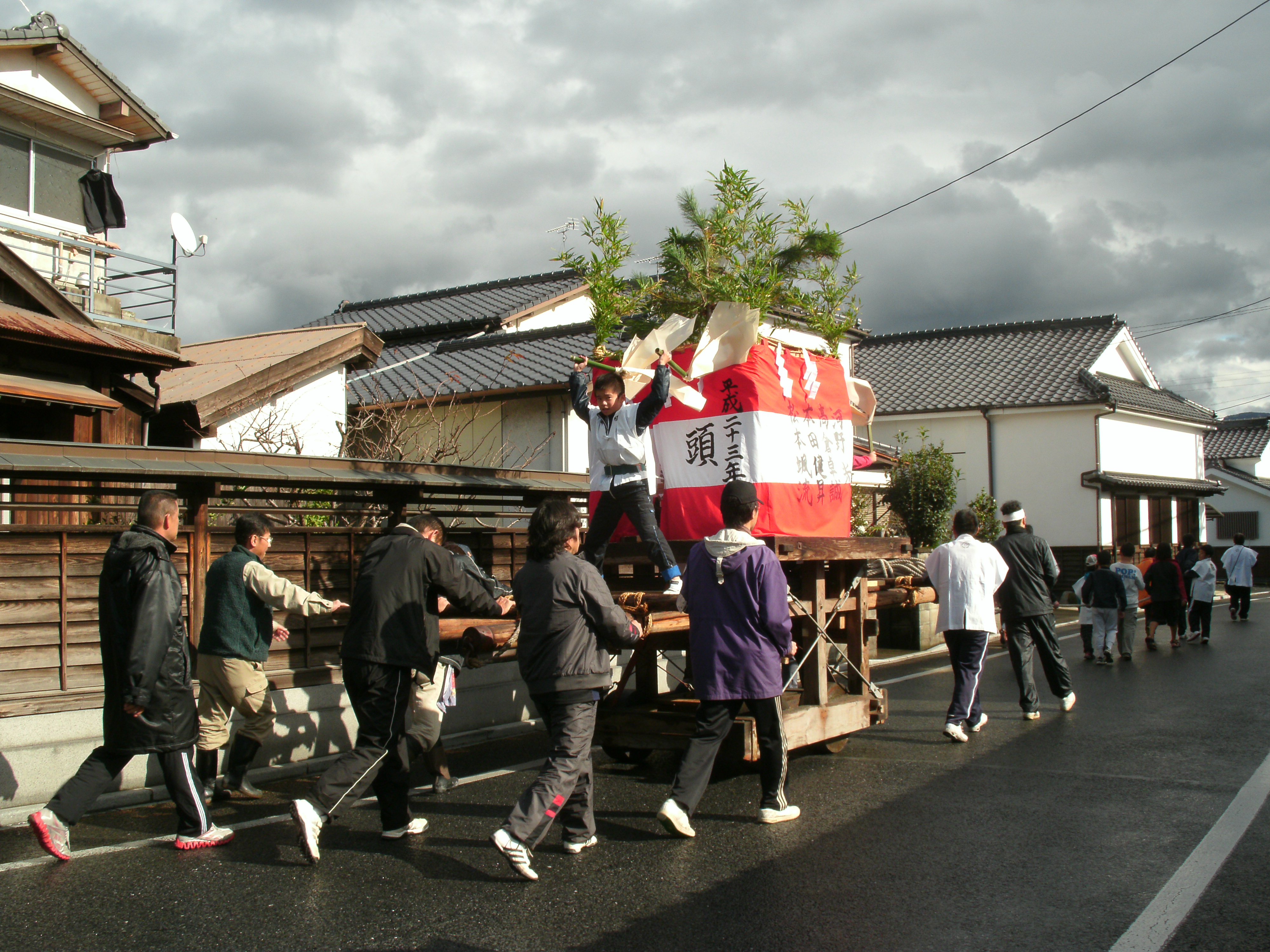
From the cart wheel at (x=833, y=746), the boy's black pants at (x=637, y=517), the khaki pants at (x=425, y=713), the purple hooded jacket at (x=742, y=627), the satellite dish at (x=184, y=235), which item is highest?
the satellite dish at (x=184, y=235)

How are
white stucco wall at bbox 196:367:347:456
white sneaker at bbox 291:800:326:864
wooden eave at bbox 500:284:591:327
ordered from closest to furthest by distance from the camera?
white sneaker at bbox 291:800:326:864 < white stucco wall at bbox 196:367:347:456 < wooden eave at bbox 500:284:591:327

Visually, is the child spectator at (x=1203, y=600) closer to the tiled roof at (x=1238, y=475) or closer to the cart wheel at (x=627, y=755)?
the cart wheel at (x=627, y=755)

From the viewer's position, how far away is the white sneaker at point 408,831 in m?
5.36

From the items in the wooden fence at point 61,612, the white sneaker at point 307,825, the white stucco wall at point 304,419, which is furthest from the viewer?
the white stucco wall at point 304,419

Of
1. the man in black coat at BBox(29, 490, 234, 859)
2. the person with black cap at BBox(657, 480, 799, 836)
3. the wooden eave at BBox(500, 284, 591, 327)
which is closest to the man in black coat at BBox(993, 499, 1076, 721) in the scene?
the person with black cap at BBox(657, 480, 799, 836)

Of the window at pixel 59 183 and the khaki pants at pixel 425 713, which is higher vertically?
the window at pixel 59 183

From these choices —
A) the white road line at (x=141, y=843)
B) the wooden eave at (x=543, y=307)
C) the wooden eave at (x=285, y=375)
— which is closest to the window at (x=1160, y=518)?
the wooden eave at (x=543, y=307)

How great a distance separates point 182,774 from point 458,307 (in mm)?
21926

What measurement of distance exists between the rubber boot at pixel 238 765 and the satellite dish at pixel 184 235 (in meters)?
10.3

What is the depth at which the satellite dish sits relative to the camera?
14.4 m

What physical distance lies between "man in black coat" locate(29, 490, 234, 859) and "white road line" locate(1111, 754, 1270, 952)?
4.55 metres

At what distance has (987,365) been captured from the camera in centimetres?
3158

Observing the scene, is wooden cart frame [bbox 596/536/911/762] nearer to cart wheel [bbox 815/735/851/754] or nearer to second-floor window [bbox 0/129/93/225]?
cart wheel [bbox 815/735/851/754]

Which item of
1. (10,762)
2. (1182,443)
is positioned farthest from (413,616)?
(1182,443)
